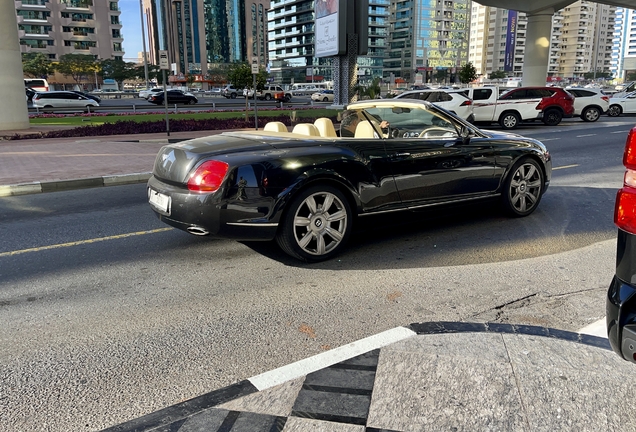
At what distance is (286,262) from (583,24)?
19956cm

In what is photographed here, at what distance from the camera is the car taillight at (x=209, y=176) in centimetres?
450

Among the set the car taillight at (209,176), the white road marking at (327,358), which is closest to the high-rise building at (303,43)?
the car taillight at (209,176)

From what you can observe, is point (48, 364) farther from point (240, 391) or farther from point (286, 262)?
point (286, 262)

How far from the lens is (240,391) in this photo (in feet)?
9.29

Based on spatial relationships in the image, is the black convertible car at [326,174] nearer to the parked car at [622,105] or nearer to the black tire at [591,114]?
the black tire at [591,114]

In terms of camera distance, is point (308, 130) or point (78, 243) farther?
point (78, 243)

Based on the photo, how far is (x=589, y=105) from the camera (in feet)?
82.4

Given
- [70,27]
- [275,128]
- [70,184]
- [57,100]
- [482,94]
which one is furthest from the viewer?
[70,27]

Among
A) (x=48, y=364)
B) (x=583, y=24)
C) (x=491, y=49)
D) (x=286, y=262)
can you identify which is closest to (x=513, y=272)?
(x=286, y=262)

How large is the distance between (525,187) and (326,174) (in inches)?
122

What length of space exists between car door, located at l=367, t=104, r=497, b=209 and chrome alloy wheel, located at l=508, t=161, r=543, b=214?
45 cm

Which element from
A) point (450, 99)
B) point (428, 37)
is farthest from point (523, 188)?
point (428, 37)

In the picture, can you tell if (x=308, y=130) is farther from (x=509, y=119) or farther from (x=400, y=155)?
(x=509, y=119)

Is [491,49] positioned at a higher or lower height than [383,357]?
higher
